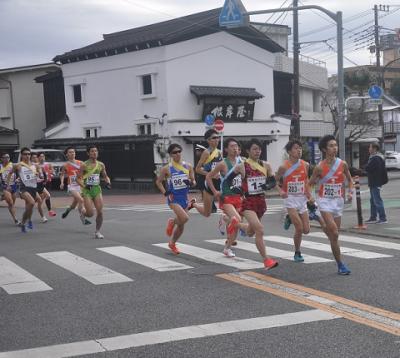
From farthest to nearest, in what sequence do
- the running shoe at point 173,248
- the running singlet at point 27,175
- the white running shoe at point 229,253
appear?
1. the running singlet at point 27,175
2. the running shoe at point 173,248
3. the white running shoe at point 229,253

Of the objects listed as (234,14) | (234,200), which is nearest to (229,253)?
(234,200)

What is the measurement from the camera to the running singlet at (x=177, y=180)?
9.55m

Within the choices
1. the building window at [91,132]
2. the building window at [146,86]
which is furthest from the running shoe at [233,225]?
the building window at [91,132]

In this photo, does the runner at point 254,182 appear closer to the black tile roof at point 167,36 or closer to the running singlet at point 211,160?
the running singlet at point 211,160

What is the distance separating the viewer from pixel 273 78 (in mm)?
35219

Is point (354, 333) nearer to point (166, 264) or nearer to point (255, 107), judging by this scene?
point (166, 264)

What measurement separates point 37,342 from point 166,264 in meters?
A: 3.71

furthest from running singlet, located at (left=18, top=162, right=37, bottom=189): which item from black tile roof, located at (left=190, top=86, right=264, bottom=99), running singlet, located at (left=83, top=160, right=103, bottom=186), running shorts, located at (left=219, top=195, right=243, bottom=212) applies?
black tile roof, located at (left=190, top=86, right=264, bottom=99)

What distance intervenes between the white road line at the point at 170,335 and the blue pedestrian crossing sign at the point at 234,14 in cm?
1179

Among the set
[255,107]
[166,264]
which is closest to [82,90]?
[255,107]

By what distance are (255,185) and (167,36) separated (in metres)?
22.0

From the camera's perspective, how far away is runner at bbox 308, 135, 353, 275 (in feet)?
25.6

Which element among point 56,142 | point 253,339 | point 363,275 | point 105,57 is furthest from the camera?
point 56,142

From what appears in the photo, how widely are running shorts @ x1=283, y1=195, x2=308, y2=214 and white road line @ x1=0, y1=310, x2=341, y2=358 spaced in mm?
2753
